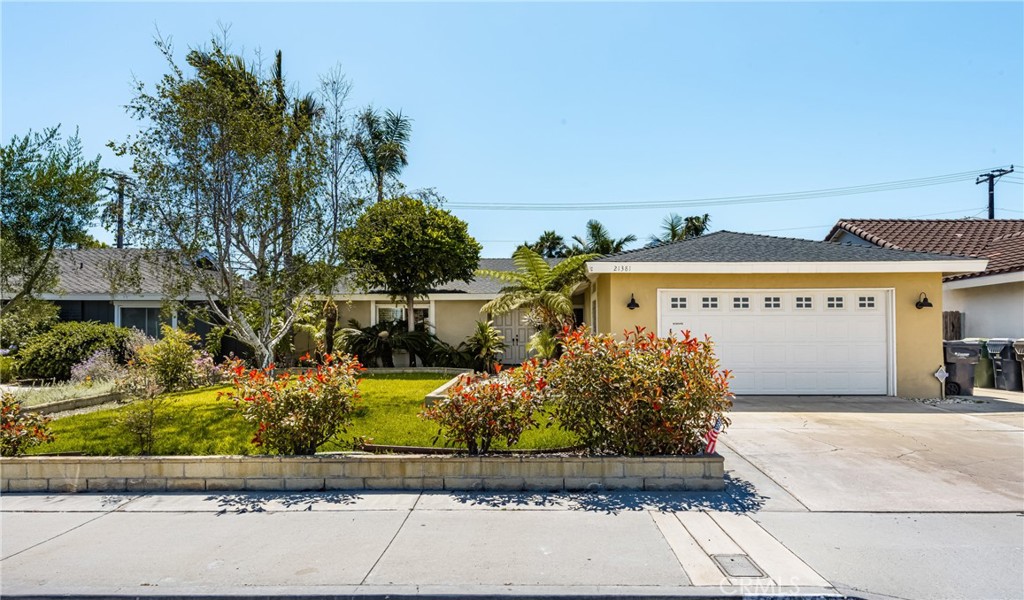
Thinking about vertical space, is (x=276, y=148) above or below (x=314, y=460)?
above

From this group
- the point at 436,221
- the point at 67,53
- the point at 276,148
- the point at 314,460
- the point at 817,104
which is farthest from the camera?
the point at 436,221

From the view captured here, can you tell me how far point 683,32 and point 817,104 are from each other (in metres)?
Answer: 4.68

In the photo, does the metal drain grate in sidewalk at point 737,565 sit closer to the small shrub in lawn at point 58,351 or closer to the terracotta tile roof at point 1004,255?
the terracotta tile roof at point 1004,255

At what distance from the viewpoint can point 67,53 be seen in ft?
27.5

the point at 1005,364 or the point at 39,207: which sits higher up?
the point at 39,207

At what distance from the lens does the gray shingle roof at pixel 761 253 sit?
10867mm

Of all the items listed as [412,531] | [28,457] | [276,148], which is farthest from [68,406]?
[412,531]

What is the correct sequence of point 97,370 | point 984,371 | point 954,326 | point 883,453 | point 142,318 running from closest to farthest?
point 883,453 < point 97,370 < point 984,371 < point 954,326 < point 142,318

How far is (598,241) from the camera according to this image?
28.0m

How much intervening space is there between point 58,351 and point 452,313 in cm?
966

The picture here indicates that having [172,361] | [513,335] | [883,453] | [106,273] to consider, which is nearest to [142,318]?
[172,361]

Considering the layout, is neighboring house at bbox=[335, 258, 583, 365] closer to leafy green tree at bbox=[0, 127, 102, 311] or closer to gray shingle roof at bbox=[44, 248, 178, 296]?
gray shingle roof at bbox=[44, 248, 178, 296]

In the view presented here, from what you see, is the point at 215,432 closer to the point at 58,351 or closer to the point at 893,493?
the point at 893,493

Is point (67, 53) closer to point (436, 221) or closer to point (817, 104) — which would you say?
point (436, 221)
